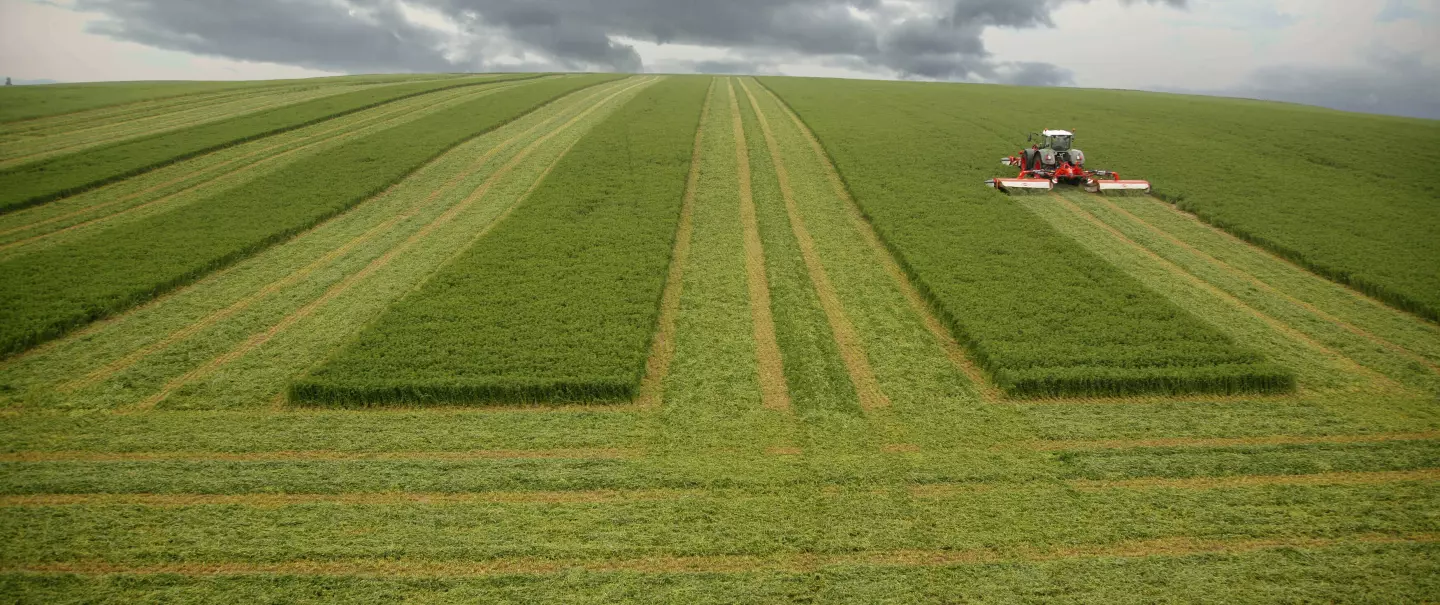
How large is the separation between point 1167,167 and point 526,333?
30.6 meters

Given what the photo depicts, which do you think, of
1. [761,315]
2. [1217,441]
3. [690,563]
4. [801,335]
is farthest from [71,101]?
[1217,441]

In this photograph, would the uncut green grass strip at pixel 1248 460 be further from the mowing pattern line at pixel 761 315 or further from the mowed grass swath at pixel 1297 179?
the mowed grass swath at pixel 1297 179

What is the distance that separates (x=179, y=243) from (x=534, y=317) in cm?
1252

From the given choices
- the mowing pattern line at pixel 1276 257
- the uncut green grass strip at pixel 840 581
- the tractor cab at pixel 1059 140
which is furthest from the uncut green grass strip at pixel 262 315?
the mowing pattern line at pixel 1276 257

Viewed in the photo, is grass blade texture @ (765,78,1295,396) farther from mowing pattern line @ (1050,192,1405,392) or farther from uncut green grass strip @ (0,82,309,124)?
uncut green grass strip @ (0,82,309,124)

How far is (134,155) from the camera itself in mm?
29344

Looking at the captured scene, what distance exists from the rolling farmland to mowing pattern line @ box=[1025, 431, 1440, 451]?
60mm

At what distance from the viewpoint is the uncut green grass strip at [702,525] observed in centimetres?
720

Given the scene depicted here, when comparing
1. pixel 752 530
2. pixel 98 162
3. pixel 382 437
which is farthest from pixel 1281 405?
pixel 98 162

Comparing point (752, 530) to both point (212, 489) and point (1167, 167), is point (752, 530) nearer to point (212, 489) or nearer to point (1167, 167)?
point (212, 489)

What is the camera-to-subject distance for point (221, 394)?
10.7 metres

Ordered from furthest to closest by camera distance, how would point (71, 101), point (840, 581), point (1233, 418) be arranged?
point (71, 101)
point (1233, 418)
point (840, 581)

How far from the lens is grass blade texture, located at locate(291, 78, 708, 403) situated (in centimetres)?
1038

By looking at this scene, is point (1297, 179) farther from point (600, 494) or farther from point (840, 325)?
point (600, 494)
